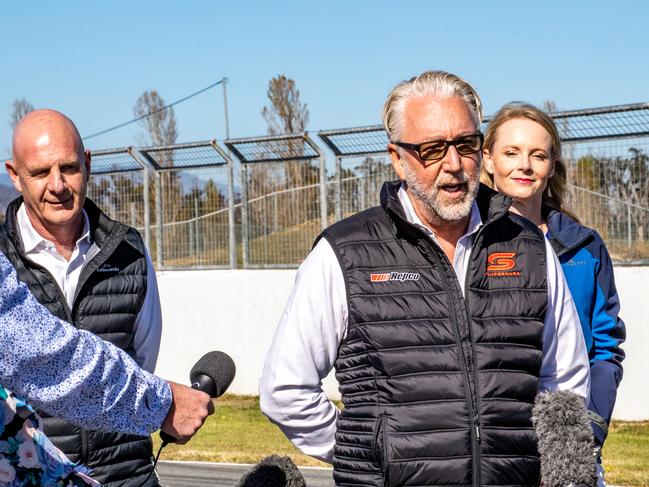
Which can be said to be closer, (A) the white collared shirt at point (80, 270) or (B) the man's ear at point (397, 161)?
(B) the man's ear at point (397, 161)

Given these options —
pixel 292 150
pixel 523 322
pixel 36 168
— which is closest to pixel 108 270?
pixel 36 168

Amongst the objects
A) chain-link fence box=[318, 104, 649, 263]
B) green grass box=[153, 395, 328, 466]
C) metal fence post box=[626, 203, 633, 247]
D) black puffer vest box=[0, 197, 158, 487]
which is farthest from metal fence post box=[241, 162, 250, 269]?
black puffer vest box=[0, 197, 158, 487]

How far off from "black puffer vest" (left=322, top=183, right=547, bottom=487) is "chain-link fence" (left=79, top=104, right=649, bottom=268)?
7705mm

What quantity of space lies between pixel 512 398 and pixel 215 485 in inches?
240

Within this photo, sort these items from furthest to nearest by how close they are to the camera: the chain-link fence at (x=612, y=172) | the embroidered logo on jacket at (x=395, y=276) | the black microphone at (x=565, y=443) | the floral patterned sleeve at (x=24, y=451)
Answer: the chain-link fence at (x=612, y=172) < the embroidered logo on jacket at (x=395, y=276) < the black microphone at (x=565, y=443) < the floral patterned sleeve at (x=24, y=451)

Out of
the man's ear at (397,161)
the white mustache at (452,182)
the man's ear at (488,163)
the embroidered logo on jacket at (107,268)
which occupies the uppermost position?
the man's ear at (397,161)

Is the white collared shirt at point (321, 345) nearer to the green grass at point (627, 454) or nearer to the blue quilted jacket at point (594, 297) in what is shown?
the blue quilted jacket at point (594, 297)

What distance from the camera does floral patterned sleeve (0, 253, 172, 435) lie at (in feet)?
7.99

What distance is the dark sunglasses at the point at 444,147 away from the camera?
3674 millimetres

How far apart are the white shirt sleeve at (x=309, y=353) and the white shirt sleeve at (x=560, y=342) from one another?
0.72m

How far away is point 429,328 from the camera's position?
3.41m

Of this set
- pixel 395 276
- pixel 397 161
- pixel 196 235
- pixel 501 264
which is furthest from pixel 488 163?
pixel 196 235

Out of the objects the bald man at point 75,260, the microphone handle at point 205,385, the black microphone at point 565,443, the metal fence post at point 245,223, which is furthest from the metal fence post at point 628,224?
the microphone handle at point 205,385

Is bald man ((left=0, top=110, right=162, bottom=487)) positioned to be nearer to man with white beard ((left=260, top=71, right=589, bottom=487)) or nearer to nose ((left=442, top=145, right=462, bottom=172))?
man with white beard ((left=260, top=71, right=589, bottom=487))
